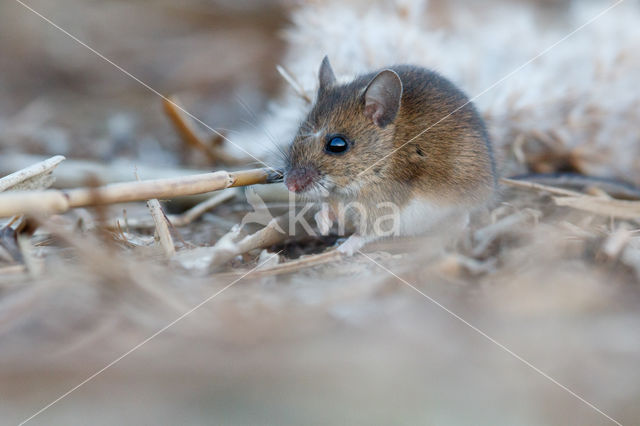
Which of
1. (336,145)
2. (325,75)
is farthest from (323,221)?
(325,75)

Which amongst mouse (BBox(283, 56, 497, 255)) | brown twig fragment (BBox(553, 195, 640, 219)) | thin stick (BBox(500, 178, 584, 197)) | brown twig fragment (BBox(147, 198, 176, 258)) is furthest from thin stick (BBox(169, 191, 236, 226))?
brown twig fragment (BBox(553, 195, 640, 219))

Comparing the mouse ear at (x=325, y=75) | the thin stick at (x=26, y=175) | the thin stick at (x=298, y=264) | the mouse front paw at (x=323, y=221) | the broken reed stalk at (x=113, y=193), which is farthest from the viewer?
the mouse ear at (x=325, y=75)

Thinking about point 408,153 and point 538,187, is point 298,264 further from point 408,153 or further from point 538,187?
point 538,187

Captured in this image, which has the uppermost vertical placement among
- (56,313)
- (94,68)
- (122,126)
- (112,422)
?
(94,68)

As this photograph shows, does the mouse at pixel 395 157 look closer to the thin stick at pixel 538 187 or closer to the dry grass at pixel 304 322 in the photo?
the thin stick at pixel 538 187

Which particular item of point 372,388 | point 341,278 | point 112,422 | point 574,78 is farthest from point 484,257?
point 574,78

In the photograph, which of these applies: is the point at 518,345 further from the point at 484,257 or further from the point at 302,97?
the point at 302,97

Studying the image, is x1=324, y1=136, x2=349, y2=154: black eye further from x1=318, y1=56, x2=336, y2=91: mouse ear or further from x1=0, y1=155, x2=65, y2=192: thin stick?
x1=0, y1=155, x2=65, y2=192: thin stick

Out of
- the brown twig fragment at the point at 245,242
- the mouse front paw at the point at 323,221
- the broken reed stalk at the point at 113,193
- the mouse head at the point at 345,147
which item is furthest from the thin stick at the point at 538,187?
the broken reed stalk at the point at 113,193
